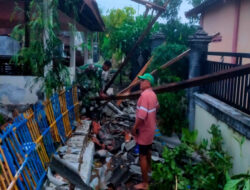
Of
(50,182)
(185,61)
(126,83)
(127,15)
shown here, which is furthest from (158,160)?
(127,15)

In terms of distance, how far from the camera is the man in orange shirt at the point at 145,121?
4789mm

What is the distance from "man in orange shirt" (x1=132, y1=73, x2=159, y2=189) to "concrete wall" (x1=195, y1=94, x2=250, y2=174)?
1193mm

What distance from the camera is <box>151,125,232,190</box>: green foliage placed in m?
3.91

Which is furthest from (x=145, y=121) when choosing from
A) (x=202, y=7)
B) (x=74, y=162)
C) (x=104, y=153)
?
(x=202, y=7)

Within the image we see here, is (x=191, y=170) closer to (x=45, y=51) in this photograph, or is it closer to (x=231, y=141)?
(x=231, y=141)

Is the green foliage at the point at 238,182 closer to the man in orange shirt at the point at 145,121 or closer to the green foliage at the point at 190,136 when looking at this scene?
the green foliage at the point at 190,136

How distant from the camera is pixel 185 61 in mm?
7641

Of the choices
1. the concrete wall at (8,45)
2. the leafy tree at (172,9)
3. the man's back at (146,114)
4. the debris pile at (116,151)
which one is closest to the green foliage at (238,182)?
the man's back at (146,114)

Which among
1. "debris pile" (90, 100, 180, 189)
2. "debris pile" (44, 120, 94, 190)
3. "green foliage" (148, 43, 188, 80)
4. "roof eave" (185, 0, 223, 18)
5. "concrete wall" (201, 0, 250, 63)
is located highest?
"roof eave" (185, 0, 223, 18)

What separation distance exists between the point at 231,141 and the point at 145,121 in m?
1.40

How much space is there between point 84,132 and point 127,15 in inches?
863

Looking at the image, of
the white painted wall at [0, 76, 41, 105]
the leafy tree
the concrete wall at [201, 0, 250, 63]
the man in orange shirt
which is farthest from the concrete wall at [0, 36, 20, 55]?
the leafy tree

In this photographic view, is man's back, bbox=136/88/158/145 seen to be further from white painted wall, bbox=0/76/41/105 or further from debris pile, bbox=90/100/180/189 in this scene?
white painted wall, bbox=0/76/41/105

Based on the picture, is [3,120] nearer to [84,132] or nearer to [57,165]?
[84,132]
